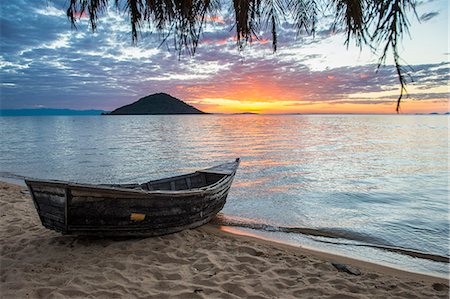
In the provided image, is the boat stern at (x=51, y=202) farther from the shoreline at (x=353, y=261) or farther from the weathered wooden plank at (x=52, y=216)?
the shoreline at (x=353, y=261)

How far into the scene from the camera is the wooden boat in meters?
5.08

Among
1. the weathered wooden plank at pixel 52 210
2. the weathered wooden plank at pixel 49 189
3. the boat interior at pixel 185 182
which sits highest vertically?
the weathered wooden plank at pixel 49 189

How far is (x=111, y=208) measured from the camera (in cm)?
531

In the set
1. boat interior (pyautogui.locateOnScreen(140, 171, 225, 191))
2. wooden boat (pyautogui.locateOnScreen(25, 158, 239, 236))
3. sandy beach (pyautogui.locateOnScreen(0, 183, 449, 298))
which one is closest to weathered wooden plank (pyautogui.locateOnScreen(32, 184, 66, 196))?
wooden boat (pyautogui.locateOnScreen(25, 158, 239, 236))

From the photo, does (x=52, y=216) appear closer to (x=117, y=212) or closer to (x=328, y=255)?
(x=117, y=212)

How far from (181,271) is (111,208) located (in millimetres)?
1655

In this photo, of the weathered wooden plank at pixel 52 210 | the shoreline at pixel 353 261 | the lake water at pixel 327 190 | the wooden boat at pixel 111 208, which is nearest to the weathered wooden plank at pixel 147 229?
the wooden boat at pixel 111 208

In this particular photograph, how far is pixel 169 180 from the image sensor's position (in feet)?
26.8

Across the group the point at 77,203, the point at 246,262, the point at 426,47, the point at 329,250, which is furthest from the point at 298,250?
the point at 426,47

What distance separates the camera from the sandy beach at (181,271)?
13.9ft

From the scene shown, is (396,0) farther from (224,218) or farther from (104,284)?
(224,218)

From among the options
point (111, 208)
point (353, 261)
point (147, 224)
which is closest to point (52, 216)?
point (111, 208)

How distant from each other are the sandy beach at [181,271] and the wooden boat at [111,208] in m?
0.32

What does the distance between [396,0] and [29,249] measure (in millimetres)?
6452
